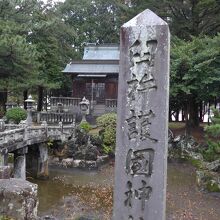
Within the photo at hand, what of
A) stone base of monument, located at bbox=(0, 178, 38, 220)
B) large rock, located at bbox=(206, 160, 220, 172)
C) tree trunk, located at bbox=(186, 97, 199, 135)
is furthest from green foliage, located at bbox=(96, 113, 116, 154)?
stone base of monument, located at bbox=(0, 178, 38, 220)

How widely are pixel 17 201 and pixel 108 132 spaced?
19498 millimetres

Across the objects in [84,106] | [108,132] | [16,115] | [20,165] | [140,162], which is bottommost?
[20,165]

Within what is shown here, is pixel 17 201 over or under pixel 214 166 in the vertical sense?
over

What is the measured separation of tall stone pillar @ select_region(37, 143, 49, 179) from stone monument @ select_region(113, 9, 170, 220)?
17267mm

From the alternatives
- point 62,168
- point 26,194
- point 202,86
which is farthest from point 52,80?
point 26,194

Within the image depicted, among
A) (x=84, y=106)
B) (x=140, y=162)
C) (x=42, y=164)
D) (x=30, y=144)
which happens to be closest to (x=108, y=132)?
(x=84, y=106)

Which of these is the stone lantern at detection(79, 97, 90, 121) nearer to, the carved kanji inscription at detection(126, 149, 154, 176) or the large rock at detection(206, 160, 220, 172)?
the large rock at detection(206, 160, 220, 172)

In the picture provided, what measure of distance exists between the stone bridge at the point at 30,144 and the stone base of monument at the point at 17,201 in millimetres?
8066

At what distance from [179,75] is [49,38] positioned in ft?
43.2

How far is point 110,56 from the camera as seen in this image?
4459cm

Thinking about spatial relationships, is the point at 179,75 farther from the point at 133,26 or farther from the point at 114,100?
the point at 133,26

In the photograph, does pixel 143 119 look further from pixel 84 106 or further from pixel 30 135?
pixel 84 106

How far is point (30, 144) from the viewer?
22.4 meters

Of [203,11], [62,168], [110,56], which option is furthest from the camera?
[110,56]
